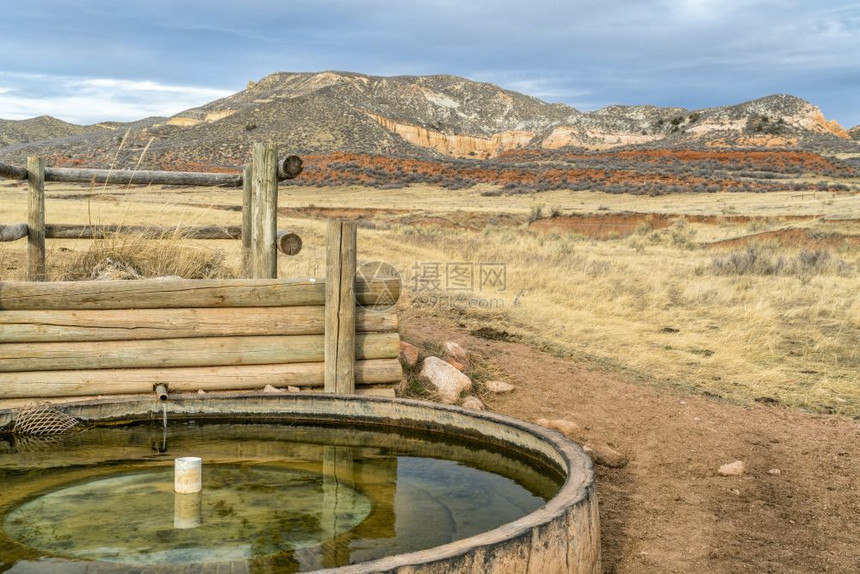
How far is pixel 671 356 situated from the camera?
7.71 metres

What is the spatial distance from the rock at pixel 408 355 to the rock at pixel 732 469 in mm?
2395

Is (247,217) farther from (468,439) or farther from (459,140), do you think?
(459,140)

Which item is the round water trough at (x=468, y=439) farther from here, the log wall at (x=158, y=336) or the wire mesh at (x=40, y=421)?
the log wall at (x=158, y=336)

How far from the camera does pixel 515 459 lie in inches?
154

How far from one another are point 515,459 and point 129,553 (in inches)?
71.4

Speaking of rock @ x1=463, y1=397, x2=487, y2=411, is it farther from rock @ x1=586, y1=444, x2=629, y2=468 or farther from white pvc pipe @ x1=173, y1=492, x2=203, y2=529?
white pvc pipe @ x1=173, y1=492, x2=203, y2=529

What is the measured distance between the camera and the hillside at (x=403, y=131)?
2111 inches

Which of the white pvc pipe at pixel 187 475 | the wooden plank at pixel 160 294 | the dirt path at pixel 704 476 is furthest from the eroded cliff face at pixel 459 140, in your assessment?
the white pvc pipe at pixel 187 475

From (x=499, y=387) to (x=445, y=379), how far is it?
0.43 m

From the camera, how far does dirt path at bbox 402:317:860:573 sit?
344cm

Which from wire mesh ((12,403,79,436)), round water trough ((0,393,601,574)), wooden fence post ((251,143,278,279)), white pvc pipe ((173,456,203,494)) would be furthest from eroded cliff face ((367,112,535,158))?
white pvc pipe ((173,456,203,494))

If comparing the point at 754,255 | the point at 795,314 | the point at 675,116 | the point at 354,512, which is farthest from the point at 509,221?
the point at 675,116

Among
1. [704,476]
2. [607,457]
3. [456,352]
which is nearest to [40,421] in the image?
[607,457]

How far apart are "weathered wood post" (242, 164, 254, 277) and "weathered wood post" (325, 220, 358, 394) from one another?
4.40 feet
